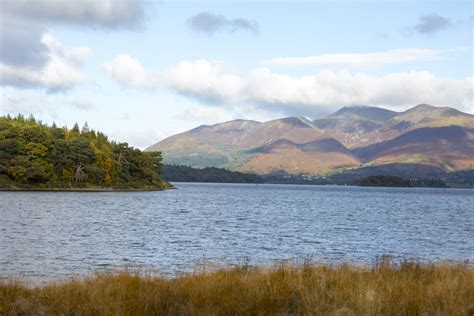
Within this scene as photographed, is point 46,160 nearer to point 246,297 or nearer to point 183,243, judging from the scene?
point 183,243

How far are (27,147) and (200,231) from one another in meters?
114

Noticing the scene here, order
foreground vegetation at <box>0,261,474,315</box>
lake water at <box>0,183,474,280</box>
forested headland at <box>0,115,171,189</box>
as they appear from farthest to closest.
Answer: forested headland at <box>0,115,171,189</box>, lake water at <box>0,183,474,280</box>, foreground vegetation at <box>0,261,474,315</box>

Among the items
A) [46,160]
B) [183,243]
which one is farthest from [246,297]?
[46,160]

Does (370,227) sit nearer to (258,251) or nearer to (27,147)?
(258,251)

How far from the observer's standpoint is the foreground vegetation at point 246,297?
604 inches

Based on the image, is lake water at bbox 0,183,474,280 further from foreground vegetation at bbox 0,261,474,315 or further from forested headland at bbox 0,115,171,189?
forested headland at bbox 0,115,171,189

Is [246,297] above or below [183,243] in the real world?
above

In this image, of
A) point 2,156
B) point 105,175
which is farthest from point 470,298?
point 105,175

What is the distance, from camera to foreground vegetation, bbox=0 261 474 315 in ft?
50.3

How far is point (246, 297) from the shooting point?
17062 millimetres

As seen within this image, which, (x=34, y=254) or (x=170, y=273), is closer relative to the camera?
(x=170, y=273)

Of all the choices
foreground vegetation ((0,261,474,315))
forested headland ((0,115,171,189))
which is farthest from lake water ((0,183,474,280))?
forested headland ((0,115,171,189))

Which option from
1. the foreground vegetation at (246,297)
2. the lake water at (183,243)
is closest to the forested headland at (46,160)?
the lake water at (183,243)

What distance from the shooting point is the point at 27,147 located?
163 m
